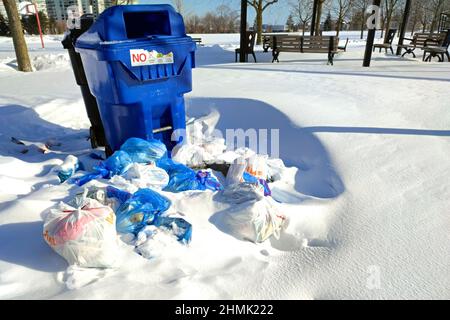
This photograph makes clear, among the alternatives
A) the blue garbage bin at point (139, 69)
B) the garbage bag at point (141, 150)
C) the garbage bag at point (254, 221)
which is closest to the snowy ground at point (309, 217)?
the garbage bag at point (254, 221)

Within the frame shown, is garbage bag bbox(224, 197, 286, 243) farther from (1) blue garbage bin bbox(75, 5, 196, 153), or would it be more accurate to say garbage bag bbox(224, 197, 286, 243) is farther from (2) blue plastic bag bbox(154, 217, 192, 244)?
(1) blue garbage bin bbox(75, 5, 196, 153)

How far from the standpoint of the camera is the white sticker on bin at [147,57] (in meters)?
2.60

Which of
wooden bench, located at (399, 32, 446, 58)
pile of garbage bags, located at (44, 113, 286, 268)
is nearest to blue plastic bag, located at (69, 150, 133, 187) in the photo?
pile of garbage bags, located at (44, 113, 286, 268)

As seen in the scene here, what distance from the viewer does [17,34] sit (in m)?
8.38

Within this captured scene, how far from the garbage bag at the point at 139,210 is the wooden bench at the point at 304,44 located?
848 centimetres

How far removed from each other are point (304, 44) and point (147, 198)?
355 inches

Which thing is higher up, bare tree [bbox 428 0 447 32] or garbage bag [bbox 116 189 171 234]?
bare tree [bbox 428 0 447 32]

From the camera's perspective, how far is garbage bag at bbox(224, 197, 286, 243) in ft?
6.31

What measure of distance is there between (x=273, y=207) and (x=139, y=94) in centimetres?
153

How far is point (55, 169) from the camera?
281cm

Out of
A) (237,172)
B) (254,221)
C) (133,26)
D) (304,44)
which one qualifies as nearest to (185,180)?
(237,172)

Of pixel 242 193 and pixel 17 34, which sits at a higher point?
pixel 17 34

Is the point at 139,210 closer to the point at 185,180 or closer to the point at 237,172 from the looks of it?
the point at 185,180

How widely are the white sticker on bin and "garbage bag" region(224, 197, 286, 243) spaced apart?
1479mm
